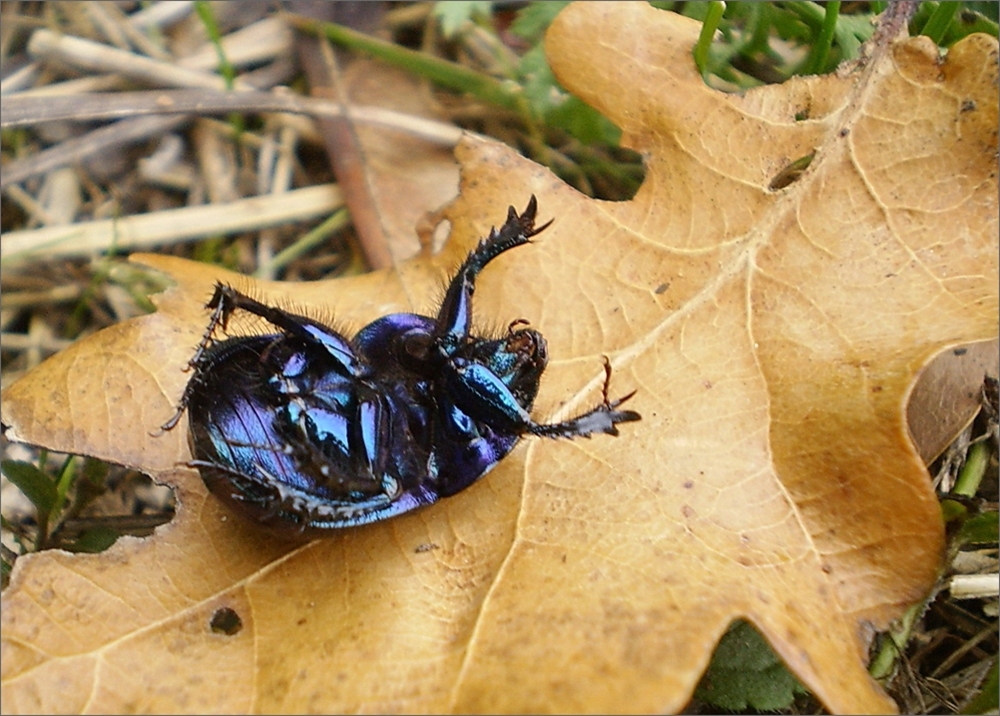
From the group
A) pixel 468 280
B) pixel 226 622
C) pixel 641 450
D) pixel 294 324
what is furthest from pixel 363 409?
pixel 641 450

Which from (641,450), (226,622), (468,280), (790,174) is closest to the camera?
(226,622)

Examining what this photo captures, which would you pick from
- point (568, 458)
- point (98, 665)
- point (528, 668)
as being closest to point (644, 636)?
point (528, 668)

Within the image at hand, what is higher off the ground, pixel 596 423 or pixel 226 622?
pixel 596 423

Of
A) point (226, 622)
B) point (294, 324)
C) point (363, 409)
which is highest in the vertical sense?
point (294, 324)

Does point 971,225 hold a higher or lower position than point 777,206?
higher

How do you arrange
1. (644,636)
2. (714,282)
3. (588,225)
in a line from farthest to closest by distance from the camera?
1. (588,225)
2. (714,282)
3. (644,636)

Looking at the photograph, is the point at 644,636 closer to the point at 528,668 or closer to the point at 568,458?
the point at 528,668

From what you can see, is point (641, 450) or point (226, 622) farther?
point (641, 450)

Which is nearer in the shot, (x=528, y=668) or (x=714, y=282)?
(x=528, y=668)

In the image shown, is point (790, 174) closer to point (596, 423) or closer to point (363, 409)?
point (596, 423)
